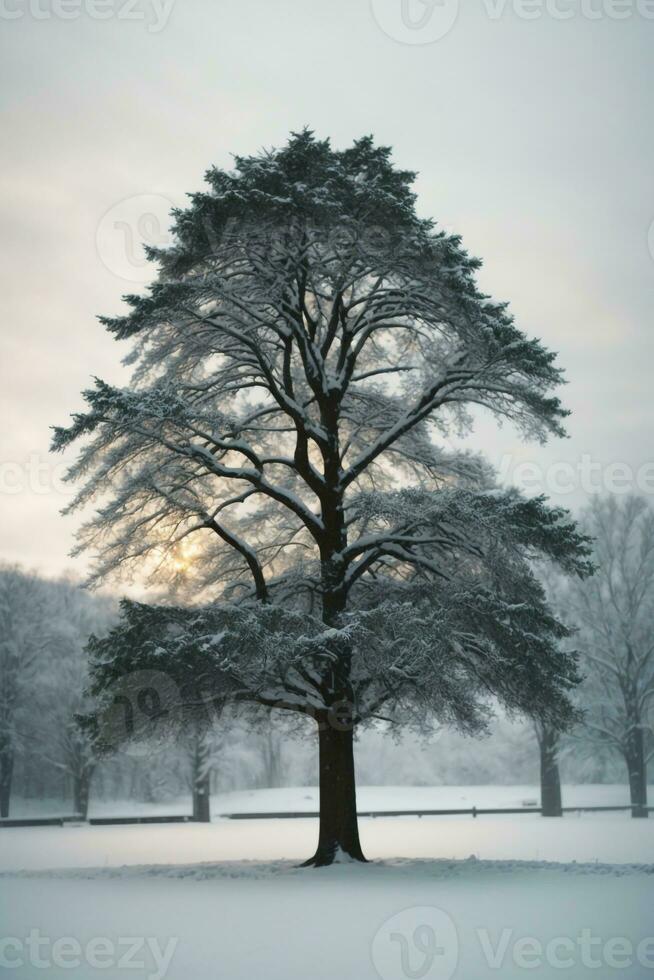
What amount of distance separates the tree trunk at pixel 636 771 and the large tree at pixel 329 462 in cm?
2073

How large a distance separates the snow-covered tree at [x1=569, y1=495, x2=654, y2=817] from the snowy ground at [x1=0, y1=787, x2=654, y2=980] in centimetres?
1531

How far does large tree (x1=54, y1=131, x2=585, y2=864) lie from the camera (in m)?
15.4

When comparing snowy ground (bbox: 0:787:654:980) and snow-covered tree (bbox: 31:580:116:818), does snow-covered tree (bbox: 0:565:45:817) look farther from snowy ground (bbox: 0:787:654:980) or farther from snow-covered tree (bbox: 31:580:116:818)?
snowy ground (bbox: 0:787:654:980)

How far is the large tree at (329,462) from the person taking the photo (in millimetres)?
15414

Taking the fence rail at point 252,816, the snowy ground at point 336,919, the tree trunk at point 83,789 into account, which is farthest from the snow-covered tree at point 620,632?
the tree trunk at point 83,789

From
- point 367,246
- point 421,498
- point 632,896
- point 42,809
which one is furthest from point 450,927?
point 42,809

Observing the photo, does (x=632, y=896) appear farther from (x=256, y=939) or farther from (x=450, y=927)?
(x=256, y=939)

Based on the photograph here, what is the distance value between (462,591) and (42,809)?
42.2 meters

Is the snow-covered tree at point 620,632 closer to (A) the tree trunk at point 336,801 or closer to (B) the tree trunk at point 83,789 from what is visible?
(A) the tree trunk at point 336,801

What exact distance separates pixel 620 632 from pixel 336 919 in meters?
28.0

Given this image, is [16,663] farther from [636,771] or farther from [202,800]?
[636,771]

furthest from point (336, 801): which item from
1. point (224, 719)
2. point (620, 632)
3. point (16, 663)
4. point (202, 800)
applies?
point (16, 663)

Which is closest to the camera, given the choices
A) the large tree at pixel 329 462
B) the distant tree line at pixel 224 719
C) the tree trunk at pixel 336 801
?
the large tree at pixel 329 462

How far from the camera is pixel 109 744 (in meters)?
15.2
